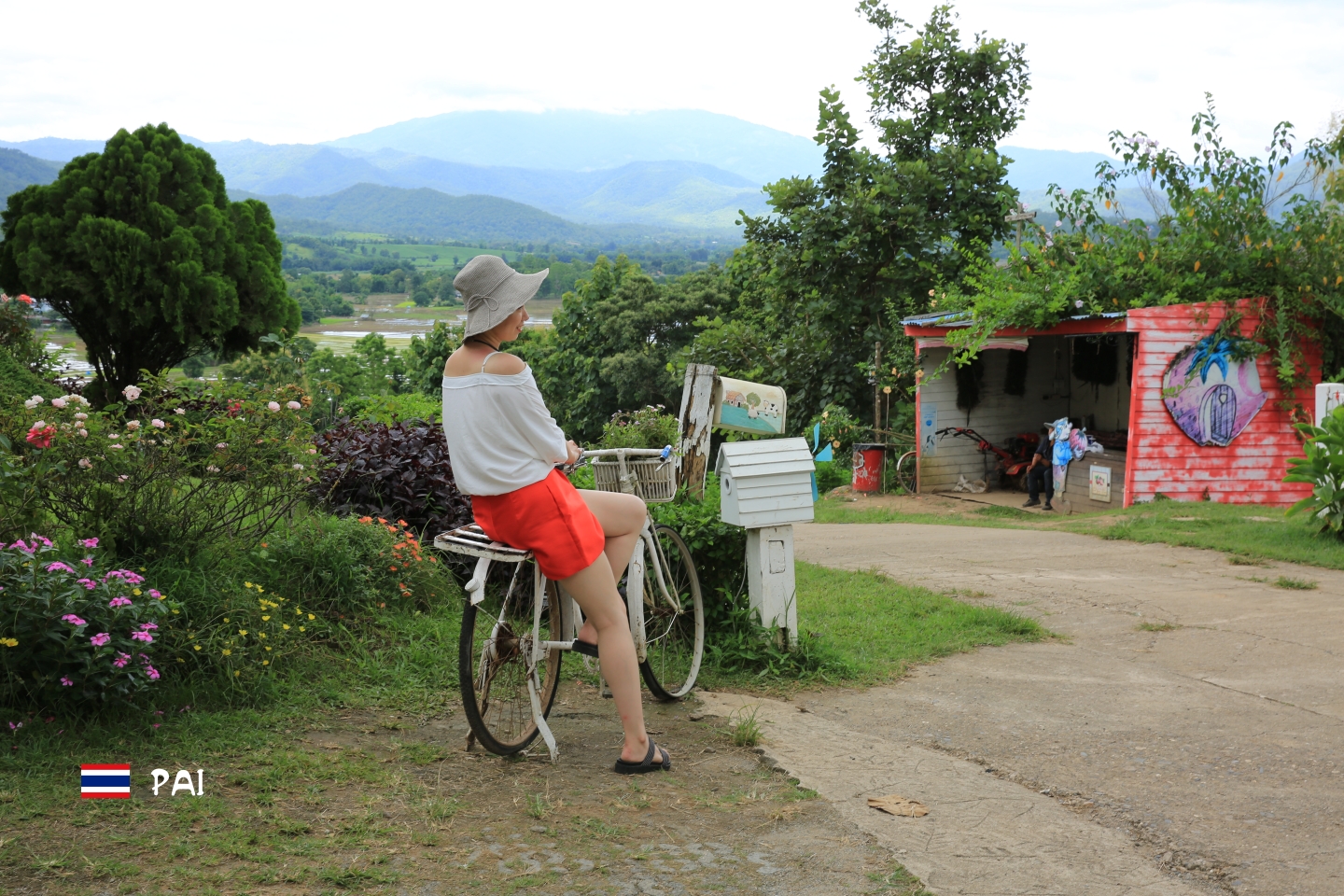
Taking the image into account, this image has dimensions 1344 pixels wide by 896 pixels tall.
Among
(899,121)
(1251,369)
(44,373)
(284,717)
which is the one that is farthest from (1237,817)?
(899,121)

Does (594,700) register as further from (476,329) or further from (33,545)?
(33,545)

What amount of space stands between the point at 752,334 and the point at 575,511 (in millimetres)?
20532

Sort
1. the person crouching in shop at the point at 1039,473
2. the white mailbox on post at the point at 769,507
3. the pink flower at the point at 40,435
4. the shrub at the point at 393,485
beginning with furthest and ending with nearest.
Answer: the person crouching in shop at the point at 1039,473 → the shrub at the point at 393,485 → the white mailbox on post at the point at 769,507 → the pink flower at the point at 40,435

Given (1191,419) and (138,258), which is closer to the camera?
(1191,419)

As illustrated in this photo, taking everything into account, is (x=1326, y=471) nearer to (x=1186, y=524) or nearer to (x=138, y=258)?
(x=1186, y=524)

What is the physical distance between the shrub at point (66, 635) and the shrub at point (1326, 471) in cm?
959

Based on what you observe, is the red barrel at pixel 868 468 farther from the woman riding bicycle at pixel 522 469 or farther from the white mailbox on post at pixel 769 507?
the woman riding bicycle at pixel 522 469

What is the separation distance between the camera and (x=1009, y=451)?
57.2 feet

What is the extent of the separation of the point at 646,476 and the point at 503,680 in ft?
3.76

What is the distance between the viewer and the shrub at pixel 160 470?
448 cm

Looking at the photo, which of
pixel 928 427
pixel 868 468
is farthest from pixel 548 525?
pixel 868 468

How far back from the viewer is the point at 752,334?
24.0 m

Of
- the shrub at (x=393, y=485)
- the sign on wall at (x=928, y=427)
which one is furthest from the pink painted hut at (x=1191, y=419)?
the shrub at (x=393, y=485)

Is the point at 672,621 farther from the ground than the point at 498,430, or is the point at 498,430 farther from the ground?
the point at 498,430
